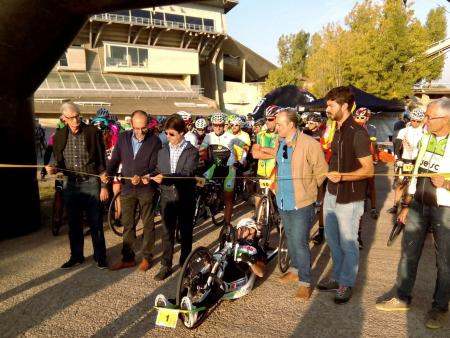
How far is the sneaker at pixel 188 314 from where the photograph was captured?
3189mm

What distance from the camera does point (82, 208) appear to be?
4883mm

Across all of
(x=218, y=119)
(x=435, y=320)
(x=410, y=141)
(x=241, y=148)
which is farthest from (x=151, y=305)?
(x=410, y=141)

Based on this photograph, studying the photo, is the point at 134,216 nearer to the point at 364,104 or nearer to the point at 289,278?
the point at 289,278

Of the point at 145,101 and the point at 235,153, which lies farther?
the point at 145,101

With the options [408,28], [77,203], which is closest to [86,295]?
[77,203]

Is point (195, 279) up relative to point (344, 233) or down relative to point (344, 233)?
down

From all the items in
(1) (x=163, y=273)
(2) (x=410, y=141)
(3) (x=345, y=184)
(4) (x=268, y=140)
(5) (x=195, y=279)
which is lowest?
(1) (x=163, y=273)

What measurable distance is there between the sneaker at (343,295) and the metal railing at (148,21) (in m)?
39.6

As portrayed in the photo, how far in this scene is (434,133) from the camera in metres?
3.37

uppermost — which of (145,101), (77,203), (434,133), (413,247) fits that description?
(145,101)

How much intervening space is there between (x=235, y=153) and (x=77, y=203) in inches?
132

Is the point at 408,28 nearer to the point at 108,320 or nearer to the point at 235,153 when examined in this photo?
the point at 235,153

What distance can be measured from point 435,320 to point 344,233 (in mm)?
1133

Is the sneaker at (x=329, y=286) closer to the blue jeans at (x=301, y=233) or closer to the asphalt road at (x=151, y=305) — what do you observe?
the asphalt road at (x=151, y=305)
